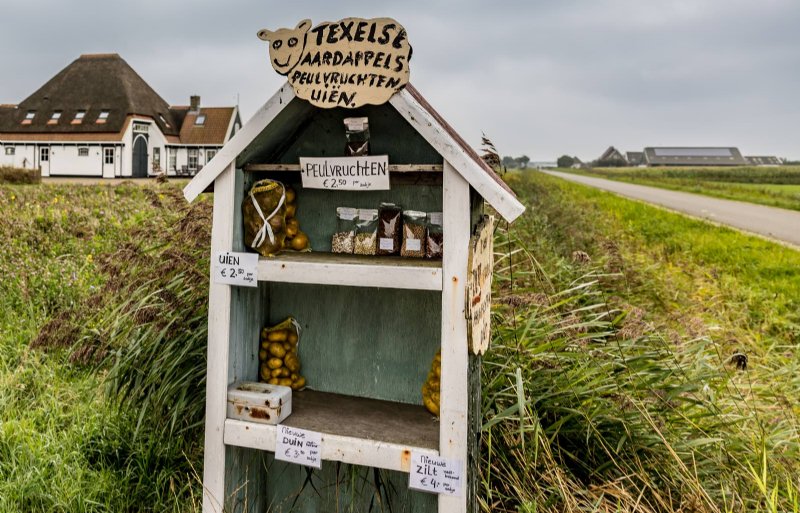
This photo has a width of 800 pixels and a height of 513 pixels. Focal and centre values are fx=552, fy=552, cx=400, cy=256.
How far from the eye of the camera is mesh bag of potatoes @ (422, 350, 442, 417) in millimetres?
1942

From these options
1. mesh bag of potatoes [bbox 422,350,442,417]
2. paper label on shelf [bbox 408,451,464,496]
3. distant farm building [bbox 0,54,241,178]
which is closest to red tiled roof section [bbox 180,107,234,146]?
distant farm building [bbox 0,54,241,178]

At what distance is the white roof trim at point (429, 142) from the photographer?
62.0 inches

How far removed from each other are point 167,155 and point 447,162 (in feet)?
87.9

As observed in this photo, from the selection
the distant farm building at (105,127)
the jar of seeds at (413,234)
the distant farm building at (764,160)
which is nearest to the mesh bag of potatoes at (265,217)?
the jar of seeds at (413,234)

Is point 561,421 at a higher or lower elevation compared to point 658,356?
lower

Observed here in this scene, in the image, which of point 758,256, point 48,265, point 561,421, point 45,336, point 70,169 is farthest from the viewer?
point 70,169

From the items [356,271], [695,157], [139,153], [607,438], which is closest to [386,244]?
[356,271]

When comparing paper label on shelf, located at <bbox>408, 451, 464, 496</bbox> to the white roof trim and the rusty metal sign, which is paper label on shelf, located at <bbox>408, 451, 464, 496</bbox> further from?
the white roof trim

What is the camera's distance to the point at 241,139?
1.78m

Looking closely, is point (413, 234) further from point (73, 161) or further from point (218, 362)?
point (73, 161)

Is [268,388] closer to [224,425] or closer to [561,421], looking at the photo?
[224,425]

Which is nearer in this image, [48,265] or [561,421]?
[561,421]

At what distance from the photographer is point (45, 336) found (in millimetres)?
2434

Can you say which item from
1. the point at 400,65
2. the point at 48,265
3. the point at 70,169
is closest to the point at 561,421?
the point at 400,65
